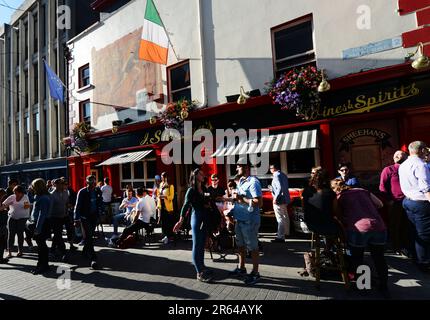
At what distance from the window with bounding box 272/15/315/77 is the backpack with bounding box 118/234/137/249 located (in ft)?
21.5

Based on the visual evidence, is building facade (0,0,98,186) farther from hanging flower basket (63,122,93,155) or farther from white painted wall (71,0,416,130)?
white painted wall (71,0,416,130)

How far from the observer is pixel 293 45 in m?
8.66

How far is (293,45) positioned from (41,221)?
27.2ft

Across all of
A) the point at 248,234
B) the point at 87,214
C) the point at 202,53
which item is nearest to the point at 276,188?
the point at 248,234

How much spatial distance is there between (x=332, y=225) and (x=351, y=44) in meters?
5.66

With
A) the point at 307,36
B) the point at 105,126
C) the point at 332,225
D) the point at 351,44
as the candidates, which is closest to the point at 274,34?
the point at 307,36

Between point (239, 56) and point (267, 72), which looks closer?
point (267, 72)

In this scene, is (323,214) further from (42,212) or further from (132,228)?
(42,212)

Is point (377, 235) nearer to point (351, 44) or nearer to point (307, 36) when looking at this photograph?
point (351, 44)

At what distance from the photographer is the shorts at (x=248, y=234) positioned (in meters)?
4.46

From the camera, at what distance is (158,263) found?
5855mm

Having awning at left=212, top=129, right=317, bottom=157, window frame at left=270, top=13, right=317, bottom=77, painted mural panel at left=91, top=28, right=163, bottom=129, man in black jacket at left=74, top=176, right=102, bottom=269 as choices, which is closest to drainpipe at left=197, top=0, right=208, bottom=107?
awning at left=212, top=129, right=317, bottom=157

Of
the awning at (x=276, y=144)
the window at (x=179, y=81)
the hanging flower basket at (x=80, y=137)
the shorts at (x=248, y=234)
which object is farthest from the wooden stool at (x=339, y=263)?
the hanging flower basket at (x=80, y=137)

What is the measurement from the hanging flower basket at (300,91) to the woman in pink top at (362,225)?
4.00 metres
